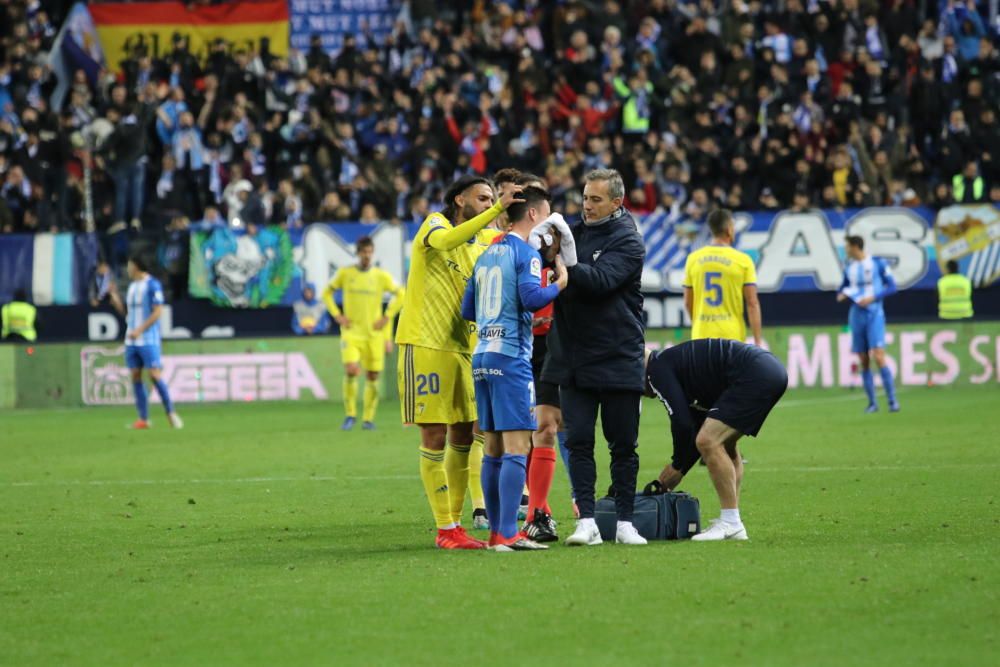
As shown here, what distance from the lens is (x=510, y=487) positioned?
9.09 metres

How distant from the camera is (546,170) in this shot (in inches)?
1105

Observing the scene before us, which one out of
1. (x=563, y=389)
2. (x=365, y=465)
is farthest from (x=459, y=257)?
(x=365, y=465)

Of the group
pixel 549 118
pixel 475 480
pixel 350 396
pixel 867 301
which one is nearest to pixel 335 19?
pixel 549 118

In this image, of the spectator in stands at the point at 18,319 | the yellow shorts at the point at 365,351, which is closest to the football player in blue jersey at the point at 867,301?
the yellow shorts at the point at 365,351

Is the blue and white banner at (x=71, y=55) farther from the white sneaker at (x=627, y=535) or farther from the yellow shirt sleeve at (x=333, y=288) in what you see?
the white sneaker at (x=627, y=535)

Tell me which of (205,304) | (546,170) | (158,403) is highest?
(546,170)

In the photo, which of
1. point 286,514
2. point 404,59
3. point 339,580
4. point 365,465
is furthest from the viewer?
point 404,59

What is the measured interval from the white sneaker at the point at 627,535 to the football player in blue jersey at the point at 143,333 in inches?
518

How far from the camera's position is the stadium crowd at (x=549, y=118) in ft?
89.4

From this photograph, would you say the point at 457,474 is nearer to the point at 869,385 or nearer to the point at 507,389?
the point at 507,389

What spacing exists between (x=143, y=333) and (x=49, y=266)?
21.8ft

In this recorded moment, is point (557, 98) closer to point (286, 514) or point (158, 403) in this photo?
point (158, 403)

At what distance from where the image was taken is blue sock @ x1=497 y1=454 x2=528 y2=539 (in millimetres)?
9086

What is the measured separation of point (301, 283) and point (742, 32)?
9546 mm
